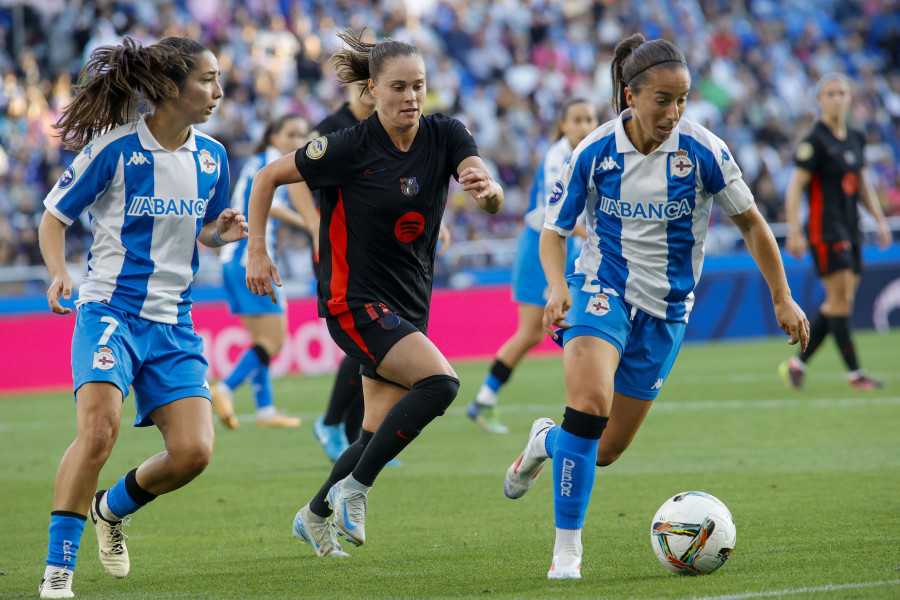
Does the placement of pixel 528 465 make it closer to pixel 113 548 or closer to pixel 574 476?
pixel 574 476

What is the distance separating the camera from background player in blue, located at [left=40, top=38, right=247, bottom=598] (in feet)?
15.1

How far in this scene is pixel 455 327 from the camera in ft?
51.7

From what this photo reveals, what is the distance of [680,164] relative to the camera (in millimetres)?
4805

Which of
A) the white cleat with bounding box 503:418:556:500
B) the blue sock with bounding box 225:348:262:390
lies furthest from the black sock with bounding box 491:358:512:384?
the white cleat with bounding box 503:418:556:500

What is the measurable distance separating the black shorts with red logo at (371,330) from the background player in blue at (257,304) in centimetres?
434

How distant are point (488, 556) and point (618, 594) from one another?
0.99m

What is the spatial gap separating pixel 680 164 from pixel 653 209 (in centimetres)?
22

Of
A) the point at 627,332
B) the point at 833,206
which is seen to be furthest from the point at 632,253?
the point at 833,206

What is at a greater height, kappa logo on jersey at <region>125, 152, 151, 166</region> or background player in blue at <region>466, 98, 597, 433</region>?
kappa logo on jersey at <region>125, 152, 151, 166</region>

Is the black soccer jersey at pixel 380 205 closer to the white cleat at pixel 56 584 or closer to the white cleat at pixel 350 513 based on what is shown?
the white cleat at pixel 350 513

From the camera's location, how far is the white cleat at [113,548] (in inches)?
191

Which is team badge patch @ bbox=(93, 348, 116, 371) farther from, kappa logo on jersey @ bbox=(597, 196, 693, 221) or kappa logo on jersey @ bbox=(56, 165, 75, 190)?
kappa logo on jersey @ bbox=(597, 196, 693, 221)

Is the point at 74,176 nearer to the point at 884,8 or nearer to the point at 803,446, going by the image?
the point at 803,446

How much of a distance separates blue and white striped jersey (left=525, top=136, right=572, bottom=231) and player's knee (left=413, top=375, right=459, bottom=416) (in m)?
4.23
